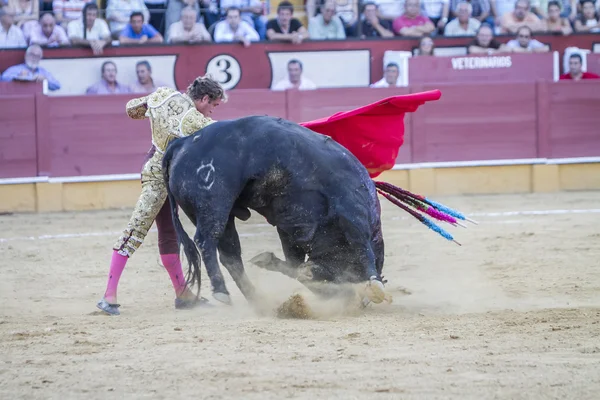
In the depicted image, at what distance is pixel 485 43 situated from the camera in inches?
425

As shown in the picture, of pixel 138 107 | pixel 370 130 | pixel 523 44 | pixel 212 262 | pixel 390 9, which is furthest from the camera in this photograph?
pixel 390 9

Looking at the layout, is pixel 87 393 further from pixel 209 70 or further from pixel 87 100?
pixel 209 70

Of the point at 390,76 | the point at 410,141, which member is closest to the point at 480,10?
the point at 390,76

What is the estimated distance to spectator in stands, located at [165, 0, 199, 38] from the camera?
10258 millimetres

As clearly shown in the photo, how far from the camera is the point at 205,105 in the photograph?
15.2 feet

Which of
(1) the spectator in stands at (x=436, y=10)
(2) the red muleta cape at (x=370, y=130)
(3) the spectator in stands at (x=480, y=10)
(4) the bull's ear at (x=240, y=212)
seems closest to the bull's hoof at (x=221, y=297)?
(4) the bull's ear at (x=240, y=212)

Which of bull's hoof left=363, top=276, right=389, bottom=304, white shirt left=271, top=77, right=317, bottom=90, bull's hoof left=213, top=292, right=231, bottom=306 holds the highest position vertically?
white shirt left=271, top=77, right=317, bottom=90

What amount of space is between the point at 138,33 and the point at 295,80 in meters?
1.68

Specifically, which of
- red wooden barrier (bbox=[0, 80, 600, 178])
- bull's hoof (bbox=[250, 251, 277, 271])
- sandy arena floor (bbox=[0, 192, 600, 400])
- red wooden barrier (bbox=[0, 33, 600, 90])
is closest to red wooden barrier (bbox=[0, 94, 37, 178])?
red wooden barrier (bbox=[0, 80, 600, 178])

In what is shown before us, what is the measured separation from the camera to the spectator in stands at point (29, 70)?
962 cm

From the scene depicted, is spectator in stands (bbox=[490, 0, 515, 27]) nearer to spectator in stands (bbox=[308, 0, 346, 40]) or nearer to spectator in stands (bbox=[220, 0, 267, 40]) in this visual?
spectator in stands (bbox=[308, 0, 346, 40])

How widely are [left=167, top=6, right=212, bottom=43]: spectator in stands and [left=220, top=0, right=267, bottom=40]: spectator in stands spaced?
1.28 ft

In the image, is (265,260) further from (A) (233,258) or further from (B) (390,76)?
(B) (390,76)

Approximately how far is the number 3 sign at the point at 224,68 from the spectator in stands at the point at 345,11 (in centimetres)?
98
